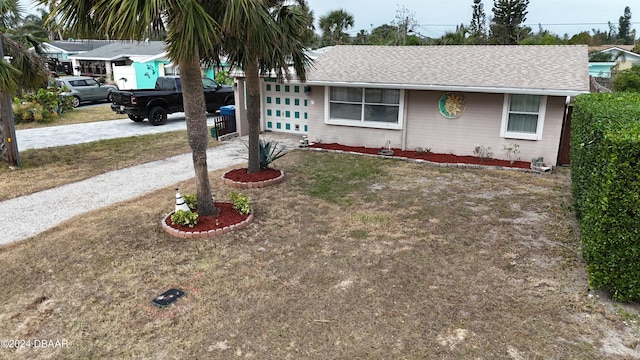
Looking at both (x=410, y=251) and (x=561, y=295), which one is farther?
(x=410, y=251)

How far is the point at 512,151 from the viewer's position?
10922 mm

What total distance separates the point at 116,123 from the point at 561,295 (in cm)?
1761

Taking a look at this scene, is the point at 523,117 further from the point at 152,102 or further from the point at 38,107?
the point at 38,107

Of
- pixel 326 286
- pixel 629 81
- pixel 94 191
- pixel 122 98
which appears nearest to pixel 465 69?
pixel 326 286

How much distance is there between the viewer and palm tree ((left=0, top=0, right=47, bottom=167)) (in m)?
9.52

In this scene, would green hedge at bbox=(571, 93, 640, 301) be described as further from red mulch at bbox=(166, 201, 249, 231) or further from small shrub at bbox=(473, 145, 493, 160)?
small shrub at bbox=(473, 145, 493, 160)

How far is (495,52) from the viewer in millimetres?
12555

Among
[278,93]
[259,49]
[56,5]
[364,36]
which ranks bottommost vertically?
[278,93]

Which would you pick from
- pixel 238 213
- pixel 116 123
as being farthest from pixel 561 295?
pixel 116 123

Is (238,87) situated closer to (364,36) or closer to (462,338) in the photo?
(462,338)

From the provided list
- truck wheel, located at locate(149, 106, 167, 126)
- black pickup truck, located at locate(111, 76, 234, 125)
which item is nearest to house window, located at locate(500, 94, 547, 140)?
black pickup truck, located at locate(111, 76, 234, 125)

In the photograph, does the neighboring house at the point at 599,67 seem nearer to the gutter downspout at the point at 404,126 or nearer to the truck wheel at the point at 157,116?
the gutter downspout at the point at 404,126

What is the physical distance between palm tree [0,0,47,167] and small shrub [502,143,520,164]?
38.5 ft

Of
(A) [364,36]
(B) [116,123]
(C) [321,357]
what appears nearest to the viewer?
(C) [321,357]
